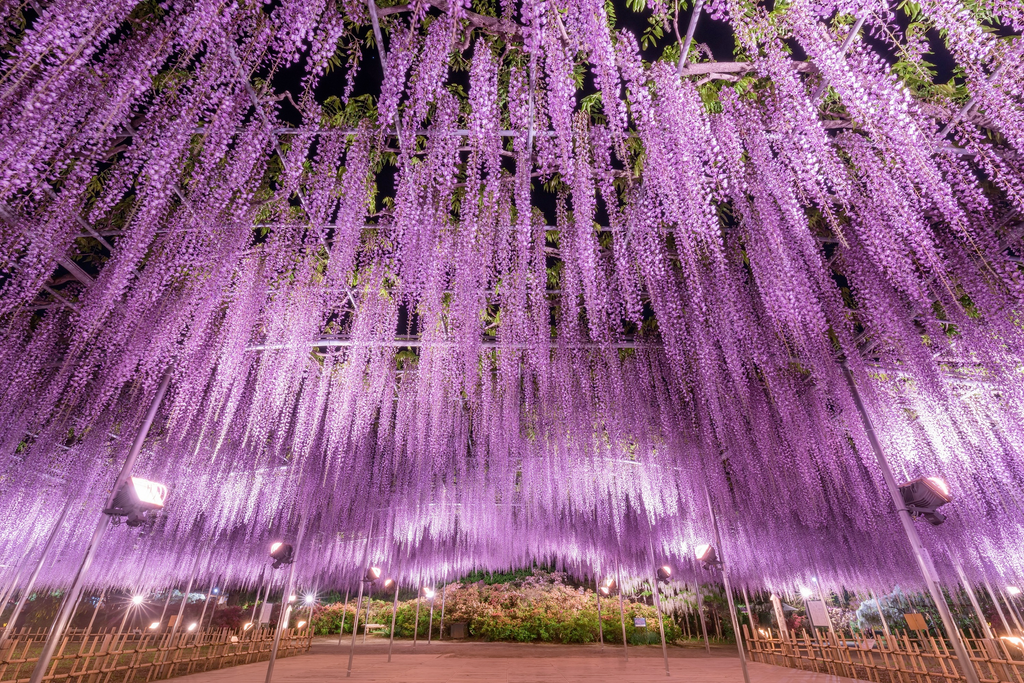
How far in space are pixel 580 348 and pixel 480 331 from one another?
1622 millimetres

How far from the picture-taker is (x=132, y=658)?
20.6ft

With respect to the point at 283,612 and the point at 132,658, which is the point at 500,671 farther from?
the point at 132,658

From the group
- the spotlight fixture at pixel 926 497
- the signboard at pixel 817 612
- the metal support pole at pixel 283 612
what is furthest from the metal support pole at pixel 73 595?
the signboard at pixel 817 612

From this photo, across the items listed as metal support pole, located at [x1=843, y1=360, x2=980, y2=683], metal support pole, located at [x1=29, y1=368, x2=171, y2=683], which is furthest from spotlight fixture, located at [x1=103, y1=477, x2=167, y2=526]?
metal support pole, located at [x1=843, y1=360, x2=980, y2=683]

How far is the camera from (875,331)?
5930mm

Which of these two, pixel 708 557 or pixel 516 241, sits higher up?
pixel 516 241

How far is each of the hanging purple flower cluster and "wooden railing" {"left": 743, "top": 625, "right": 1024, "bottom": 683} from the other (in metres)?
2.77

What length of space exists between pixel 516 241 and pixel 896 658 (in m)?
8.68

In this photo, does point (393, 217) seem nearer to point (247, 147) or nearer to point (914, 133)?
point (247, 147)

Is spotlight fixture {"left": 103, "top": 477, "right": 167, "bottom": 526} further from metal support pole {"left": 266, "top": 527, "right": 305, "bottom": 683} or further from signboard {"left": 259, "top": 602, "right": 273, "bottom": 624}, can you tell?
signboard {"left": 259, "top": 602, "right": 273, "bottom": 624}

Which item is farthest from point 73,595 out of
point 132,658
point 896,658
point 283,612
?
point 896,658

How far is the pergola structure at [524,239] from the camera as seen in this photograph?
3.29m

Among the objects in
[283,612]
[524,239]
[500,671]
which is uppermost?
[524,239]

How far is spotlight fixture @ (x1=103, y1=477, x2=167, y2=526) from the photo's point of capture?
484 cm
